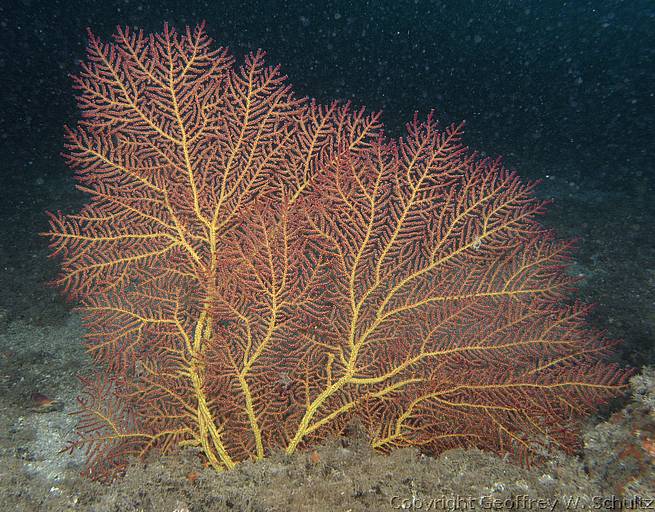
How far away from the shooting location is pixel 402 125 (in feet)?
43.8

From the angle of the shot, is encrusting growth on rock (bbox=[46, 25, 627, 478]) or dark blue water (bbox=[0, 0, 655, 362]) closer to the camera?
encrusting growth on rock (bbox=[46, 25, 627, 478])

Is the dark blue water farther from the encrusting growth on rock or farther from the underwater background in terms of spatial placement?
the encrusting growth on rock

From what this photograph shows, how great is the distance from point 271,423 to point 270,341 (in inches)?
26.4

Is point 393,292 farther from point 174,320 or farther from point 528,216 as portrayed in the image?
point 174,320

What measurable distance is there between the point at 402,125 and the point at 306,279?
40.6 feet

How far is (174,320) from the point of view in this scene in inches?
98.7

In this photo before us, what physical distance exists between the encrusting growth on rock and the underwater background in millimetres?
395

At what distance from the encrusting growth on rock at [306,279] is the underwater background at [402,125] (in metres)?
0.39

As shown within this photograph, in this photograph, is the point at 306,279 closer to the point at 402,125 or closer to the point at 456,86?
the point at 402,125

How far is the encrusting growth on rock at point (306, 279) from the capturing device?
2.36 meters

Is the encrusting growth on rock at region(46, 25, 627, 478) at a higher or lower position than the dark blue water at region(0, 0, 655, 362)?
lower

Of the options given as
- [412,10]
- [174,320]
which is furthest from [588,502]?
[412,10]

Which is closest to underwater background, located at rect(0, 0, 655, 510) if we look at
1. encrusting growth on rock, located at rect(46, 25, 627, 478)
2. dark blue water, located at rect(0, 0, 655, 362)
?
dark blue water, located at rect(0, 0, 655, 362)

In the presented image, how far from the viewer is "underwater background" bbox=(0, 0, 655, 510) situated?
2.39m
